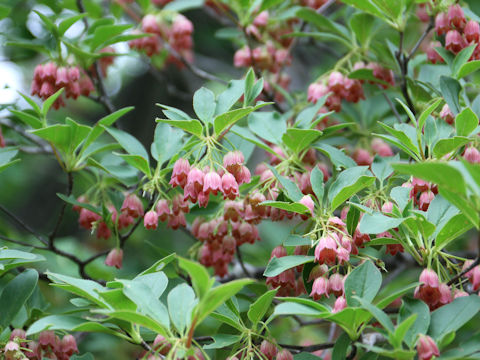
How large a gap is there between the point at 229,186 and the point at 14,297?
77 centimetres

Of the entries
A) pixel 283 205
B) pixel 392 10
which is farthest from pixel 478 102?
pixel 283 205

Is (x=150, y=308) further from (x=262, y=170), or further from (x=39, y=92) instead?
(x=39, y=92)

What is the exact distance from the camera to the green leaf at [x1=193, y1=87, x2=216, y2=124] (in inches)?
71.2

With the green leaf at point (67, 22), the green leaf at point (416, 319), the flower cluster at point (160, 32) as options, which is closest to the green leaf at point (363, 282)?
the green leaf at point (416, 319)

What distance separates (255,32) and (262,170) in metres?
1.03

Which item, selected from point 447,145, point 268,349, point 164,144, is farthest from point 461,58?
point 268,349

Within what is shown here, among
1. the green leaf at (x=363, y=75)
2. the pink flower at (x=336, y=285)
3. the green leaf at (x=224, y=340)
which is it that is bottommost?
the green leaf at (x=224, y=340)

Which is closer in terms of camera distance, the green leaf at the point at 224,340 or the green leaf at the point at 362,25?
the green leaf at the point at 224,340

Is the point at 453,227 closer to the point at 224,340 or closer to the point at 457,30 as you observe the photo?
the point at 224,340

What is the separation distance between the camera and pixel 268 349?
165cm

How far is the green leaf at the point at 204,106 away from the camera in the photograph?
1.81 metres

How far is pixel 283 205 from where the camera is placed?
1.60m

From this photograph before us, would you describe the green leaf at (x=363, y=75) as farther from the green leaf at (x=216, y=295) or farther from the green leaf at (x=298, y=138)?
the green leaf at (x=216, y=295)

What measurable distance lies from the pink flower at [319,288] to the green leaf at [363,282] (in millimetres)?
145
